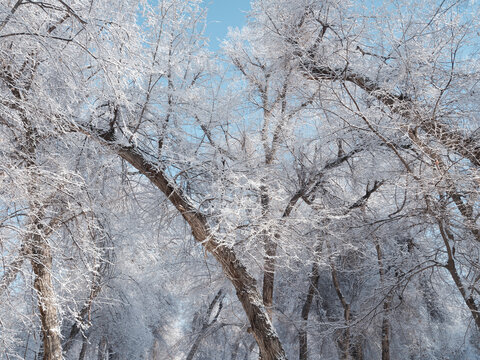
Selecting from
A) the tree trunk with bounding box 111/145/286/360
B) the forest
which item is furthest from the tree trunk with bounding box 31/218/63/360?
the tree trunk with bounding box 111/145/286/360

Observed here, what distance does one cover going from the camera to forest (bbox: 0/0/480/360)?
3877 millimetres

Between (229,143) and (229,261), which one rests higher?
(229,143)

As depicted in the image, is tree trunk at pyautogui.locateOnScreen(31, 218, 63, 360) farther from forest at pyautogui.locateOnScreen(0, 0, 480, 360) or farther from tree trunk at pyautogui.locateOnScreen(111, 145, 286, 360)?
tree trunk at pyautogui.locateOnScreen(111, 145, 286, 360)

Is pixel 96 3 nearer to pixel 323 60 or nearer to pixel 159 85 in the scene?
pixel 159 85

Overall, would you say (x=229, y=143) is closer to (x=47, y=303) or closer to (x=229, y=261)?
(x=229, y=261)

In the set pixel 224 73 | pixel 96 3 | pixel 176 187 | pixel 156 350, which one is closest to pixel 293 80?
pixel 224 73

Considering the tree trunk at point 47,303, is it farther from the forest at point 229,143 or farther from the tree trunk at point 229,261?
the tree trunk at point 229,261

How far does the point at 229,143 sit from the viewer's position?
8578 mm

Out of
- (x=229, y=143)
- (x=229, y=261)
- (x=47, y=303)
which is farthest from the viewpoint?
(x=229, y=143)

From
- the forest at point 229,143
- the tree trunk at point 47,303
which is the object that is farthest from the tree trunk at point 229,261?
the tree trunk at point 47,303

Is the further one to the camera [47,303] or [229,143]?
[229,143]

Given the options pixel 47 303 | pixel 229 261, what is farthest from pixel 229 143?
pixel 47 303

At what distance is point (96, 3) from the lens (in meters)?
3.96

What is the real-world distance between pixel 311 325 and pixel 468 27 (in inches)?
231
